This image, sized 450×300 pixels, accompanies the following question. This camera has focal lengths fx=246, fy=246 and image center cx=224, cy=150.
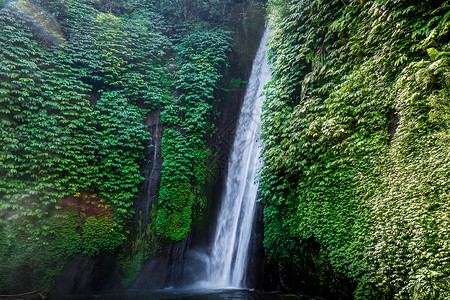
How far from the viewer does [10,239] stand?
20.3ft

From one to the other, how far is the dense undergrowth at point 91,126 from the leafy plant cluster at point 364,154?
4.09 metres

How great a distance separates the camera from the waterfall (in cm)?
736

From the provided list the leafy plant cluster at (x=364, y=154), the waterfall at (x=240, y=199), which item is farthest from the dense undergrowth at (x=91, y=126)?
the leafy plant cluster at (x=364, y=154)

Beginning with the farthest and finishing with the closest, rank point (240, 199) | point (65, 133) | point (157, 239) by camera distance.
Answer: point (240, 199)
point (157, 239)
point (65, 133)

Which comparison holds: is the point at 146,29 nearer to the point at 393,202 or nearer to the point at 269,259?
the point at 269,259

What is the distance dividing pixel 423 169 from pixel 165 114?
332 inches

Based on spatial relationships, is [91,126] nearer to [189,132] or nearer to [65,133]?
[65,133]

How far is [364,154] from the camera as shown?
13.5ft

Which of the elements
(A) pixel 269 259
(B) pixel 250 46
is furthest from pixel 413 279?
(B) pixel 250 46

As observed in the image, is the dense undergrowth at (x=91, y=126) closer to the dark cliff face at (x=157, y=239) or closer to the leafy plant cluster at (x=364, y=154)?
the dark cliff face at (x=157, y=239)

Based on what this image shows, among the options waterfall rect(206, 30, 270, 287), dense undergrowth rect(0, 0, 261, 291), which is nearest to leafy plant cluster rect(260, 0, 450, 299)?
waterfall rect(206, 30, 270, 287)

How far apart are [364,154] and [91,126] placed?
8.13m

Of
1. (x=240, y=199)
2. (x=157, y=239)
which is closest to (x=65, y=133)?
(x=157, y=239)

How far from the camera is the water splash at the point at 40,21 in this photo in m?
8.42
